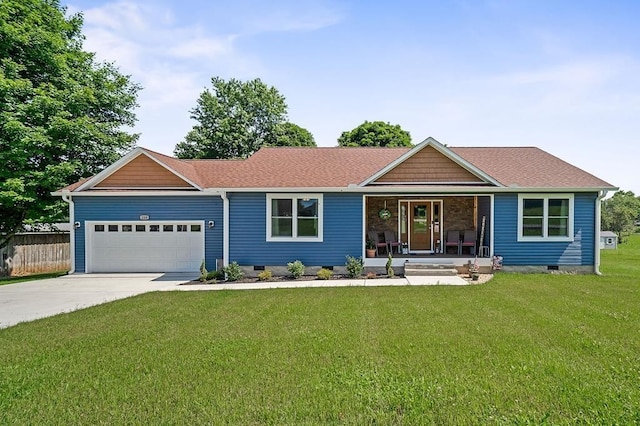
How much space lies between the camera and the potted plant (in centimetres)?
1371

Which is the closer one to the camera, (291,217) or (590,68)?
(590,68)

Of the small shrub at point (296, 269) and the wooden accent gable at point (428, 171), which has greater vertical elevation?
the wooden accent gable at point (428, 171)

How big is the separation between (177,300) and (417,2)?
9604 millimetres

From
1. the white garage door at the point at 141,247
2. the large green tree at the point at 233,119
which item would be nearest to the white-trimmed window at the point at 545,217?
the white garage door at the point at 141,247

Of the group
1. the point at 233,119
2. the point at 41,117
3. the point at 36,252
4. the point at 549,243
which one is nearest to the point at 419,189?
the point at 549,243

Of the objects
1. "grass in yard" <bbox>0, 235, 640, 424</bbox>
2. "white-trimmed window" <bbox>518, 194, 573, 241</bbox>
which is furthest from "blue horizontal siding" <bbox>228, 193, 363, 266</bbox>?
"white-trimmed window" <bbox>518, 194, 573, 241</bbox>

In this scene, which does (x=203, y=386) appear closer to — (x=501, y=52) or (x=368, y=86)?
(x=501, y=52)

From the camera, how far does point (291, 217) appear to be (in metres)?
13.6

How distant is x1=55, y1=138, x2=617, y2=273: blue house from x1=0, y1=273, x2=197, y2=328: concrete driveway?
1169 millimetres

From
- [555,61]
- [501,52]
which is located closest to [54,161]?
[501,52]

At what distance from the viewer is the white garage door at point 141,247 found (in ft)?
47.4

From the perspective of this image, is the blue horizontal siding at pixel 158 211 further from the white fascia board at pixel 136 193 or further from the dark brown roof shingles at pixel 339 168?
the dark brown roof shingles at pixel 339 168

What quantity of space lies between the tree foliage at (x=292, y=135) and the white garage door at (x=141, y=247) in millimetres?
20924

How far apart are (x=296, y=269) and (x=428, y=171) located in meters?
5.55
